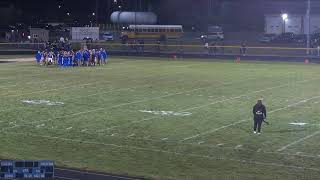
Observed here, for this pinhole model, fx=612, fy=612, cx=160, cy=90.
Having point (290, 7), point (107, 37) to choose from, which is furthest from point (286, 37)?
point (107, 37)

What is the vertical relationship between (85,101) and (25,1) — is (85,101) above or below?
below

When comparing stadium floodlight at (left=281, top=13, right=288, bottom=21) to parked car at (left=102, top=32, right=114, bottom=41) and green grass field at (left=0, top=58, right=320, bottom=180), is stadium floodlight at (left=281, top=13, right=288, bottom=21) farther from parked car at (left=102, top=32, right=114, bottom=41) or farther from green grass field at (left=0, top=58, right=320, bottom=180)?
green grass field at (left=0, top=58, right=320, bottom=180)

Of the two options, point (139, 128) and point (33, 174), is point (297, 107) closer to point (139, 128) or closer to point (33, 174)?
point (139, 128)

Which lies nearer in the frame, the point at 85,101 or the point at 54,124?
the point at 54,124

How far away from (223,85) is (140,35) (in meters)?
40.8

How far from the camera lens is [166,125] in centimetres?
1800

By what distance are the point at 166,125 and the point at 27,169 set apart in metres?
9.14

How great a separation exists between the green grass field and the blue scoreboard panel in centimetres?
334

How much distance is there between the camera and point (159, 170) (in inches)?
504

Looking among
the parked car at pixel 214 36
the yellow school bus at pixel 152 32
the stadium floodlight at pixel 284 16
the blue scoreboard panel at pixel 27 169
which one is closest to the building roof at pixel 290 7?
the stadium floodlight at pixel 284 16

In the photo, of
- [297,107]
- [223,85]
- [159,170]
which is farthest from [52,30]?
[159,170]

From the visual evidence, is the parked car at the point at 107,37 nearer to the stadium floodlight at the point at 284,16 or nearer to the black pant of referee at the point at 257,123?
the stadium floodlight at the point at 284,16

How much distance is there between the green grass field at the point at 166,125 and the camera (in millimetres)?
13375

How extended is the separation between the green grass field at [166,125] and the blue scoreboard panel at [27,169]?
3.34 meters
